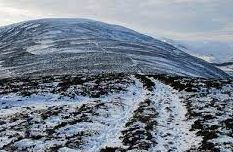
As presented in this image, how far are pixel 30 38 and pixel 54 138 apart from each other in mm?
160325

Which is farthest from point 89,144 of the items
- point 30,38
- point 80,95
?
point 30,38

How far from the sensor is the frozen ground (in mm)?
31625

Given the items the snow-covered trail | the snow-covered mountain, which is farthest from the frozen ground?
the snow-covered mountain

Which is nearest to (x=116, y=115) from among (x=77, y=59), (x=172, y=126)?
(x=172, y=126)

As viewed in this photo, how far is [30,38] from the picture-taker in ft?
621

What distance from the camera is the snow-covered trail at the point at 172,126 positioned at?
99.8 ft

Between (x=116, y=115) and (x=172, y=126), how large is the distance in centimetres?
744

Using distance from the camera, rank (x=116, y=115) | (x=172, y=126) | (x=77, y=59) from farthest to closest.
Answer: (x=77, y=59)
(x=116, y=115)
(x=172, y=126)

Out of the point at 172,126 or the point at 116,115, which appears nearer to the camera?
the point at 172,126

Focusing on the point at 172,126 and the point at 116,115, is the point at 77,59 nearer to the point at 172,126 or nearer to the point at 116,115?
the point at 116,115

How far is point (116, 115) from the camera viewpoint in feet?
138

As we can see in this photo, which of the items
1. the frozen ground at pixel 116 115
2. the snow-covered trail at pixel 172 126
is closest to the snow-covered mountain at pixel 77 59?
the frozen ground at pixel 116 115

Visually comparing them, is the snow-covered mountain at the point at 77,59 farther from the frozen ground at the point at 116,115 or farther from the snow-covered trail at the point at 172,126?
the snow-covered trail at the point at 172,126

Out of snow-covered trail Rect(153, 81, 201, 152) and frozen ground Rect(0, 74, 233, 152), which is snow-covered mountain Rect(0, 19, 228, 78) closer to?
frozen ground Rect(0, 74, 233, 152)
